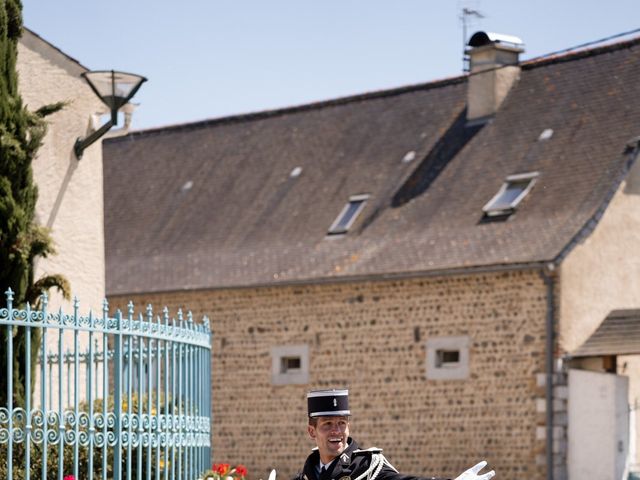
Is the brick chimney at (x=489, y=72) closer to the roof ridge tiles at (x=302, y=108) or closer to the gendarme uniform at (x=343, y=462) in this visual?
the roof ridge tiles at (x=302, y=108)

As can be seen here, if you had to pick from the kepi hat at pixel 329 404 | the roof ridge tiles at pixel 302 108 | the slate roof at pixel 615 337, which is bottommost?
the kepi hat at pixel 329 404

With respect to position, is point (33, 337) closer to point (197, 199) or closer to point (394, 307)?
point (394, 307)

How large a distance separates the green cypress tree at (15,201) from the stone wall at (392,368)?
12.6 meters

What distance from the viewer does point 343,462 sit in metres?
7.78

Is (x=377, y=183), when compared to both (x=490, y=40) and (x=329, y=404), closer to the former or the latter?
(x=490, y=40)

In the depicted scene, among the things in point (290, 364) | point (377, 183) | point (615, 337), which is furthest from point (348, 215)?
point (615, 337)

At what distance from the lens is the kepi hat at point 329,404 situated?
309 inches

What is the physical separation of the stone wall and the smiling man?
16438 mm

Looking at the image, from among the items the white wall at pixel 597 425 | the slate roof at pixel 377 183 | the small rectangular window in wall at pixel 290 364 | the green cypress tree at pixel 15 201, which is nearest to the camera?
the green cypress tree at pixel 15 201

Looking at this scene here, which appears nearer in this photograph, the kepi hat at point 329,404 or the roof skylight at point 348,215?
the kepi hat at point 329,404

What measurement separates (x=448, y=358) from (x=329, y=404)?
688 inches

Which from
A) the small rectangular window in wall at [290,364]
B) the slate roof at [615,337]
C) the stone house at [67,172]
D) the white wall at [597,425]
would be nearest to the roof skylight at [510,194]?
the slate roof at [615,337]

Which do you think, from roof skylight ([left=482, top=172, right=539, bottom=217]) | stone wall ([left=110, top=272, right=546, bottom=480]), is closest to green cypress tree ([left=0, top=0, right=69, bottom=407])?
stone wall ([left=110, top=272, right=546, bottom=480])

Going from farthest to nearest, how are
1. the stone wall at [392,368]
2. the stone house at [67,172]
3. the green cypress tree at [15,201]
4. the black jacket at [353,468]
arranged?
the stone wall at [392,368]
the stone house at [67,172]
the green cypress tree at [15,201]
the black jacket at [353,468]
